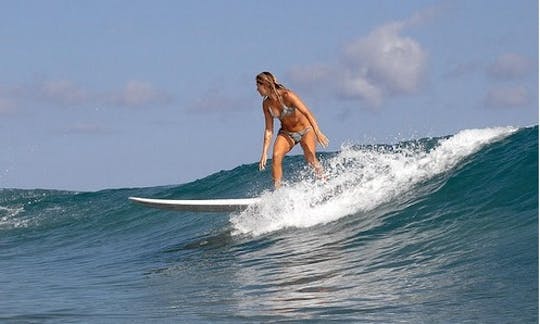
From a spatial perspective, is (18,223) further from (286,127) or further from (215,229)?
(286,127)

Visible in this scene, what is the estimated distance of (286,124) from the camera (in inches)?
435

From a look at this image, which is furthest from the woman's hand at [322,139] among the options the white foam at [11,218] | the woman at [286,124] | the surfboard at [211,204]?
the white foam at [11,218]

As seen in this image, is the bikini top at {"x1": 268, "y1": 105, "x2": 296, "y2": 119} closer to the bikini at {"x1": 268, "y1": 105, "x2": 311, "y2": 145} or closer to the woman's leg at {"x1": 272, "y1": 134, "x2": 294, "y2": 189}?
the bikini at {"x1": 268, "y1": 105, "x2": 311, "y2": 145}

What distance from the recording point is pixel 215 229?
13.0 metres

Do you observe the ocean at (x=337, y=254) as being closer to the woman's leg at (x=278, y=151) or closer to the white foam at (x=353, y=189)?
the white foam at (x=353, y=189)

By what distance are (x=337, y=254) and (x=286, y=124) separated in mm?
2478

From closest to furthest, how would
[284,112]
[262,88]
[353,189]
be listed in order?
[262,88], [284,112], [353,189]

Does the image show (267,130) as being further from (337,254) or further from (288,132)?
(337,254)

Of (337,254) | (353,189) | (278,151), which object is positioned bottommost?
(337,254)

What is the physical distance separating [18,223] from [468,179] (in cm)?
1143

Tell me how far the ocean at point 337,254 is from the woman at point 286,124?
695mm

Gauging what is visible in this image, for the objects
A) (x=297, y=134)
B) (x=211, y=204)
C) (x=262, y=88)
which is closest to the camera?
(x=262, y=88)

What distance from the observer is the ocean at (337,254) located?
633 cm

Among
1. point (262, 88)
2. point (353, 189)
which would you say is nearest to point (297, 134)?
point (262, 88)
